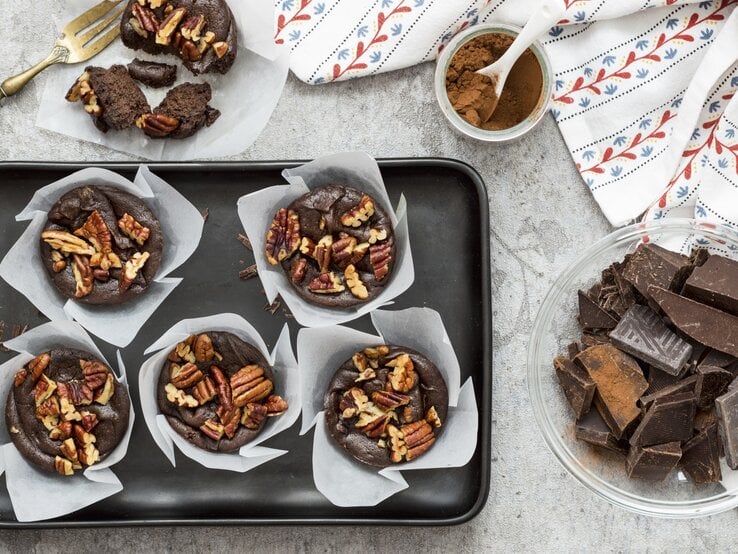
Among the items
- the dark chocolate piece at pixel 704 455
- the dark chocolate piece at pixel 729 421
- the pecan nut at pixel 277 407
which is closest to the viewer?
the dark chocolate piece at pixel 729 421

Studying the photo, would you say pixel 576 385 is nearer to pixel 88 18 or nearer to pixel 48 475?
pixel 48 475

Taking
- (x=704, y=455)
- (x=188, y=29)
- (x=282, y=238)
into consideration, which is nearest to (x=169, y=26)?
(x=188, y=29)

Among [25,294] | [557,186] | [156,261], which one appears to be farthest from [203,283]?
[557,186]

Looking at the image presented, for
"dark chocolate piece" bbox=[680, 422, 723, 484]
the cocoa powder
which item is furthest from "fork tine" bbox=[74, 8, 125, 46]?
"dark chocolate piece" bbox=[680, 422, 723, 484]

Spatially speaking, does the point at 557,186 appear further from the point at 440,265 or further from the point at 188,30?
the point at 188,30

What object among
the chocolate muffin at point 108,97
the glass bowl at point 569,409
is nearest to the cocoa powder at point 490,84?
the glass bowl at point 569,409

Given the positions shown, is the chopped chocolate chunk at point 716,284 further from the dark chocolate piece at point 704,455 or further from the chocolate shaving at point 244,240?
the chocolate shaving at point 244,240
